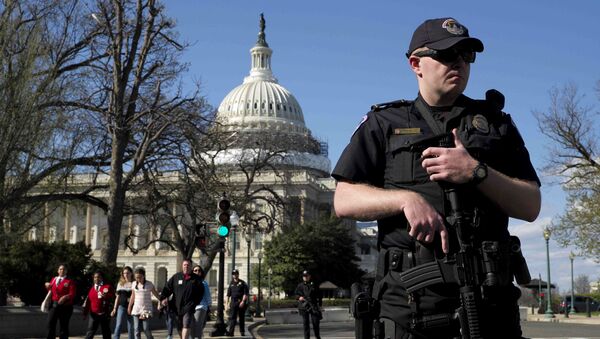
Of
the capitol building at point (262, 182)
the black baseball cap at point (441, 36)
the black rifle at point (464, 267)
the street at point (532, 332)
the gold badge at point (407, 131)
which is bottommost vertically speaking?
the street at point (532, 332)

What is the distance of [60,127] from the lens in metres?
28.9

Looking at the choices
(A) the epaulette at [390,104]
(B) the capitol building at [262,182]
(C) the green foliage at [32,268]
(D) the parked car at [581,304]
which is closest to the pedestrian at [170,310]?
(C) the green foliage at [32,268]

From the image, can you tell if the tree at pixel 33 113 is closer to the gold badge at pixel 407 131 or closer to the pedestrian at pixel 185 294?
the pedestrian at pixel 185 294

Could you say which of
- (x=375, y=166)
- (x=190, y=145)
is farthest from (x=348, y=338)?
(x=375, y=166)

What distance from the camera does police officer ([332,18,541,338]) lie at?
12.1 feet

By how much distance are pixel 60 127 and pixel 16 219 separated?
10.7 ft

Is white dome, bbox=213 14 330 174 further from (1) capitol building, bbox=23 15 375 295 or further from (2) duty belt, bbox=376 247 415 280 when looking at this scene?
(2) duty belt, bbox=376 247 415 280

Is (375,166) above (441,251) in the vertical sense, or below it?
above

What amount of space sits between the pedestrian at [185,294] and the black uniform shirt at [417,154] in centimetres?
1519

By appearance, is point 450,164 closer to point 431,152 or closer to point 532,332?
point 431,152

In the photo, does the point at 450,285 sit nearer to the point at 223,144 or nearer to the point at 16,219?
the point at 16,219

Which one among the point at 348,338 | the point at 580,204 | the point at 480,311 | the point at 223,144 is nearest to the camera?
the point at 480,311

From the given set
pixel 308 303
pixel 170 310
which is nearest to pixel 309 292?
pixel 308 303

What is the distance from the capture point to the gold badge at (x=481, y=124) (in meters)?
3.81
